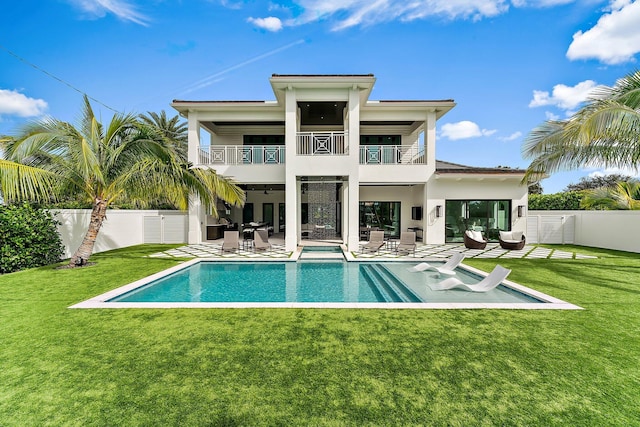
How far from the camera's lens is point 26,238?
9031 millimetres

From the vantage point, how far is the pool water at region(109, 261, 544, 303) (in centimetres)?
649

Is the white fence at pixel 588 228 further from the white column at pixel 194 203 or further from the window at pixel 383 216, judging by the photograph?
the white column at pixel 194 203

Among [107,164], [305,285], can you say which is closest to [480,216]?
[305,285]

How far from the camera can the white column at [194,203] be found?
1506cm

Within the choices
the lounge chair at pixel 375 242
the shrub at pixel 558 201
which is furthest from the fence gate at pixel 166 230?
the shrub at pixel 558 201

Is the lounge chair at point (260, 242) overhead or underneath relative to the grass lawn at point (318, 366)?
overhead

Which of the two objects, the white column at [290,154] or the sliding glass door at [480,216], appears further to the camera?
the sliding glass door at [480,216]

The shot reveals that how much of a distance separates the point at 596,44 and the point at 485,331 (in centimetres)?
2135

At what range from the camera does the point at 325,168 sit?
513 inches

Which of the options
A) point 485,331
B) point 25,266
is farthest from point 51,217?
point 485,331

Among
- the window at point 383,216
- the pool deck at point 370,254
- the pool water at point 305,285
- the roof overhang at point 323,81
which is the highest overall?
the roof overhang at point 323,81

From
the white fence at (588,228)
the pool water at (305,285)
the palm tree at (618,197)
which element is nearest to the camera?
Answer: the pool water at (305,285)

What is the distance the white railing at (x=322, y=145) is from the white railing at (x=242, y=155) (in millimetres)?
1610

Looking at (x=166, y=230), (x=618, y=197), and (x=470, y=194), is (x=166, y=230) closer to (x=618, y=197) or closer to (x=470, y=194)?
(x=470, y=194)
